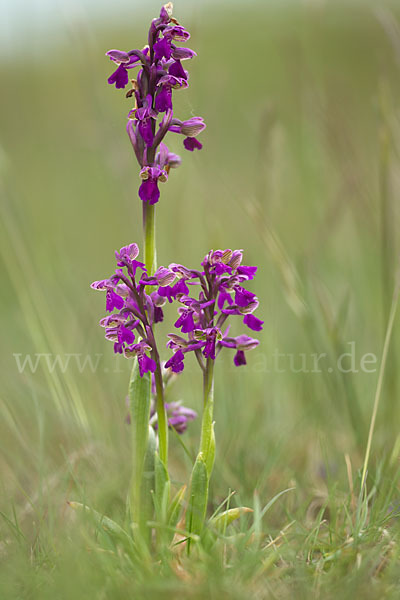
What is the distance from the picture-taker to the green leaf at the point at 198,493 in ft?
6.04

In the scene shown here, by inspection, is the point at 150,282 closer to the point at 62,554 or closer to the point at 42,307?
the point at 62,554

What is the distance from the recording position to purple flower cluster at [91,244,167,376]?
1.82 meters

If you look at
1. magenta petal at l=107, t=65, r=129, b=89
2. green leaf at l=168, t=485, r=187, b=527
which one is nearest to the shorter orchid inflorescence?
green leaf at l=168, t=485, r=187, b=527

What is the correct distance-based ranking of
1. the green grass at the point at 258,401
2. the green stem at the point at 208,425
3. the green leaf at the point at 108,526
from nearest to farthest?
the green grass at the point at 258,401
the green leaf at the point at 108,526
the green stem at the point at 208,425

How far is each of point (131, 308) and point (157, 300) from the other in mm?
89

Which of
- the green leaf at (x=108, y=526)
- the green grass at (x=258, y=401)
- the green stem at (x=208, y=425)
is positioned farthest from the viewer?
the green stem at (x=208, y=425)

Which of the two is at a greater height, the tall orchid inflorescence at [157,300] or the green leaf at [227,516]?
the tall orchid inflorescence at [157,300]

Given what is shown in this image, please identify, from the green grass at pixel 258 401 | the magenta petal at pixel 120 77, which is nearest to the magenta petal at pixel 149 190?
the magenta petal at pixel 120 77

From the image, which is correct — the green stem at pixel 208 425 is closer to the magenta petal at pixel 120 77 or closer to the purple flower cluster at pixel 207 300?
the purple flower cluster at pixel 207 300

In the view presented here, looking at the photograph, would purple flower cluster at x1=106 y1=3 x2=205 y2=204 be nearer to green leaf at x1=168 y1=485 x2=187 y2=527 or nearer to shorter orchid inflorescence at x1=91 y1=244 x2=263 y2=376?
shorter orchid inflorescence at x1=91 y1=244 x2=263 y2=376

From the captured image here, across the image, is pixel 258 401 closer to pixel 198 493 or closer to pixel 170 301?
pixel 198 493

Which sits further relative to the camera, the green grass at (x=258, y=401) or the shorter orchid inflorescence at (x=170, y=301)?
the shorter orchid inflorescence at (x=170, y=301)

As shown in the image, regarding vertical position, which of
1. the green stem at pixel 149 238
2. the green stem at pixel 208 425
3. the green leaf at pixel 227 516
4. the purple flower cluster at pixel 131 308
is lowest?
the green leaf at pixel 227 516

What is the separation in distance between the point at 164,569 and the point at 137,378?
1.90 ft
